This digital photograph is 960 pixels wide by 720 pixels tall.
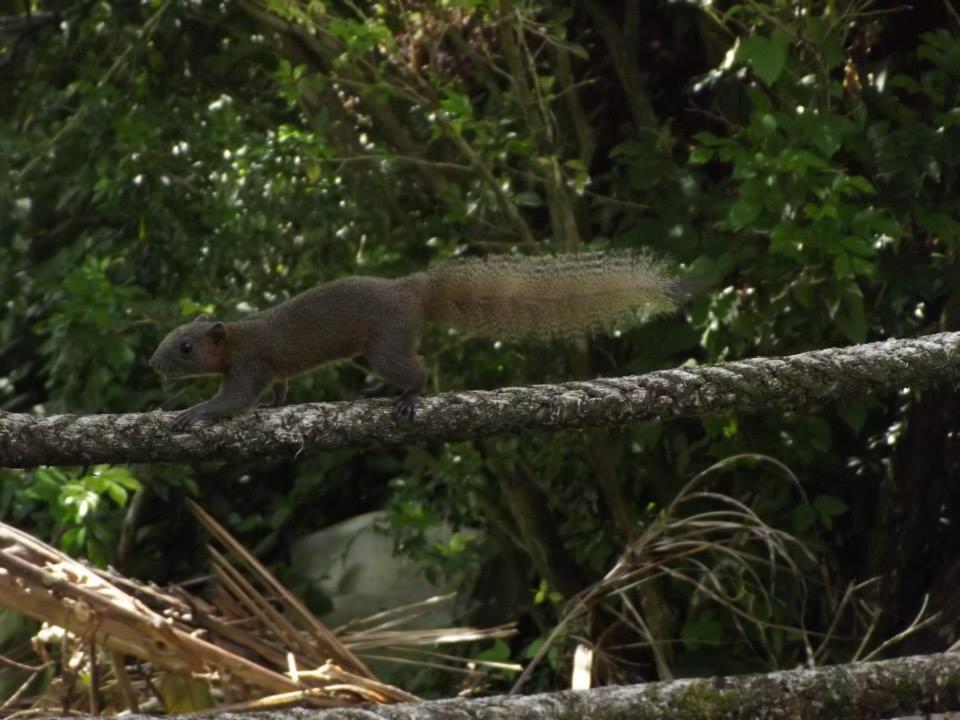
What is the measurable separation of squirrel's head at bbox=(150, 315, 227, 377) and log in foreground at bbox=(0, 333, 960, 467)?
144 cm

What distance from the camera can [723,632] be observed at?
5352 millimetres

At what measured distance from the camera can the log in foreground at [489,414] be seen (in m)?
2.77

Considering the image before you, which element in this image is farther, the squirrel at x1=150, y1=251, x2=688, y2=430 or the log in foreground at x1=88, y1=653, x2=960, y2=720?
the squirrel at x1=150, y1=251, x2=688, y2=430

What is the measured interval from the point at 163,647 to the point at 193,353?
0.97 m

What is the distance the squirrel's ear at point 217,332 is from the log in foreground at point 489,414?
1468mm

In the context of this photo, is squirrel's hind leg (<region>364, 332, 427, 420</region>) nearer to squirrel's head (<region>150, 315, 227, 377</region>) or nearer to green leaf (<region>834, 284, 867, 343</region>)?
squirrel's head (<region>150, 315, 227, 377</region>)

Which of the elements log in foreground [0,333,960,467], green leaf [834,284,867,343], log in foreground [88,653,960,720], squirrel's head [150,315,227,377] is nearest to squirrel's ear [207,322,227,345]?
squirrel's head [150,315,227,377]

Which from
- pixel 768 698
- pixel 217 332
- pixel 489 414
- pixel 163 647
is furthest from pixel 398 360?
pixel 768 698

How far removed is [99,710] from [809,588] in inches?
Answer: 110

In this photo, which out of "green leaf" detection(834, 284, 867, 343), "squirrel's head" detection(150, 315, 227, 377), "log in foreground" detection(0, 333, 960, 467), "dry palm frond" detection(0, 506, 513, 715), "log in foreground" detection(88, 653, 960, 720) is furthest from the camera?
"green leaf" detection(834, 284, 867, 343)

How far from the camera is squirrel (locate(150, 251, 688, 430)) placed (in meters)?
4.04

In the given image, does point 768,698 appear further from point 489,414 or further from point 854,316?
point 854,316

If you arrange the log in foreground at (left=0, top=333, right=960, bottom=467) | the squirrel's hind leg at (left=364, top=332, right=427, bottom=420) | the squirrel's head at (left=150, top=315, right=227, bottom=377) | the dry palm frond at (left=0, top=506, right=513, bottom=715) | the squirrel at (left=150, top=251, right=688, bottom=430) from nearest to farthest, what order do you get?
the log in foreground at (left=0, top=333, right=960, bottom=467) → the dry palm frond at (left=0, top=506, right=513, bottom=715) → the squirrel at (left=150, top=251, right=688, bottom=430) → the squirrel's hind leg at (left=364, top=332, right=427, bottom=420) → the squirrel's head at (left=150, top=315, right=227, bottom=377)

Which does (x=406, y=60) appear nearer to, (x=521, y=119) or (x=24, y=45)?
(x=521, y=119)
